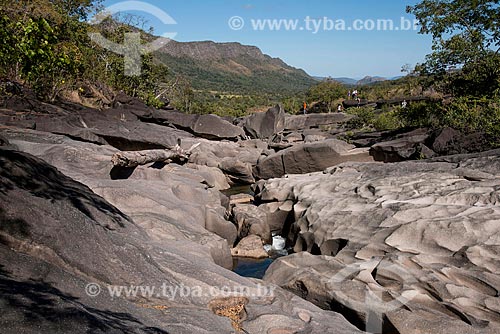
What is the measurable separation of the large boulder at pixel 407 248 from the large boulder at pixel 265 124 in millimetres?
27542

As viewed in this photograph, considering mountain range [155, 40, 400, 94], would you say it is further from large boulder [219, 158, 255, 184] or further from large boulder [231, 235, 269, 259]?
large boulder [231, 235, 269, 259]

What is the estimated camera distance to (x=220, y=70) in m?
164

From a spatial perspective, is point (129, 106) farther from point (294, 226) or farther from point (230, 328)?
point (230, 328)

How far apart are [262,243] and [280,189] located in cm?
378

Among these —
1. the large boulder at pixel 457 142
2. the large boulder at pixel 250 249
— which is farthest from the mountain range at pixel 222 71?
the large boulder at pixel 250 249

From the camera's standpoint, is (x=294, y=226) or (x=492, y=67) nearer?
(x=294, y=226)

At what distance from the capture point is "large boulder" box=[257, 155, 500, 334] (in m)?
7.06

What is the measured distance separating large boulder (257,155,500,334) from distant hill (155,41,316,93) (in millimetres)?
104111

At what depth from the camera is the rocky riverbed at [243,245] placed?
5.04 meters

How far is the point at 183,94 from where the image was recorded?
56.3 meters

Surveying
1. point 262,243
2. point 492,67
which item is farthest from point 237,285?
point 492,67

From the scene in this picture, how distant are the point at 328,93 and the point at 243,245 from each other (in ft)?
170

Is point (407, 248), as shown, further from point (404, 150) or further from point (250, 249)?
point (404, 150)

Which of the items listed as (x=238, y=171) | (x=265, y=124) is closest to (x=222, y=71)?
(x=265, y=124)
